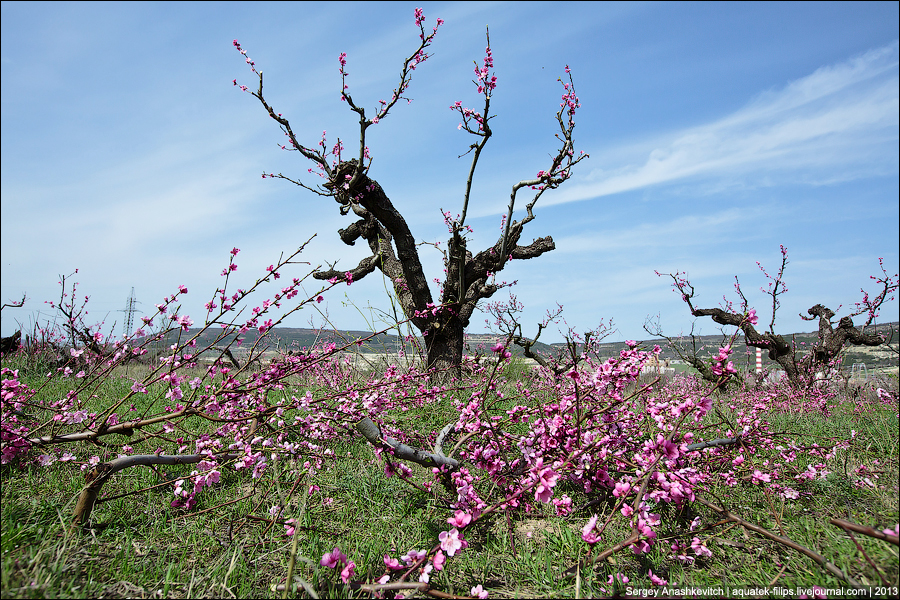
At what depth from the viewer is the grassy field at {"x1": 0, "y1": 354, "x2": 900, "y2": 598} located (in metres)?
1.88

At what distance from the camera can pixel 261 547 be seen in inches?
93.0

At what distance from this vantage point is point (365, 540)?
247cm

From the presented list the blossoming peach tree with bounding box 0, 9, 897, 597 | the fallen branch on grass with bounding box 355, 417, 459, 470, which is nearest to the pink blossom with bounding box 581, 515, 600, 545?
the blossoming peach tree with bounding box 0, 9, 897, 597

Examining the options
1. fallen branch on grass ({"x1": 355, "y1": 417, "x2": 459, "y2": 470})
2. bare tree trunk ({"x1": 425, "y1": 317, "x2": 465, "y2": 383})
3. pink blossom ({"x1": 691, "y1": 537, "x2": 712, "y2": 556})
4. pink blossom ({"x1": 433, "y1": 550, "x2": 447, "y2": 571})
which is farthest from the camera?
bare tree trunk ({"x1": 425, "y1": 317, "x2": 465, "y2": 383})

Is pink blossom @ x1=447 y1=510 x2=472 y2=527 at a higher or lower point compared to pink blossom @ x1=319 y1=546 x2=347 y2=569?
higher

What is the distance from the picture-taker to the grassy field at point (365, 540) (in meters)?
1.88

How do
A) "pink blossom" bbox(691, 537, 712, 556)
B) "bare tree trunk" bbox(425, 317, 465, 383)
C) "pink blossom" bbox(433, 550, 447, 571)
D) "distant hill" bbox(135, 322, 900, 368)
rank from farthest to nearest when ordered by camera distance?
"bare tree trunk" bbox(425, 317, 465, 383), "distant hill" bbox(135, 322, 900, 368), "pink blossom" bbox(691, 537, 712, 556), "pink blossom" bbox(433, 550, 447, 571)

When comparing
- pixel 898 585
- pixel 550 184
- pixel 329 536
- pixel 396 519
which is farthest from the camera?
pixel 550 184

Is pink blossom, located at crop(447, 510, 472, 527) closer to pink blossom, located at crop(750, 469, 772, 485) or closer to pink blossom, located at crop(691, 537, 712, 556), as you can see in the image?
pink blossom, located at crop(691, 537, 712, 556)

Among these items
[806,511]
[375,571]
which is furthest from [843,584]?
[375,571]

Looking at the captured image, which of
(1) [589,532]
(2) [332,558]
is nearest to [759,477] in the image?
(1) [589,532]

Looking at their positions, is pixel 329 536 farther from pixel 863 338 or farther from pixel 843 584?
pixel 863 338

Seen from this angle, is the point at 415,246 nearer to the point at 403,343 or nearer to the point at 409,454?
the point at 403,343

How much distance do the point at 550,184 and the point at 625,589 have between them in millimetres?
5874
